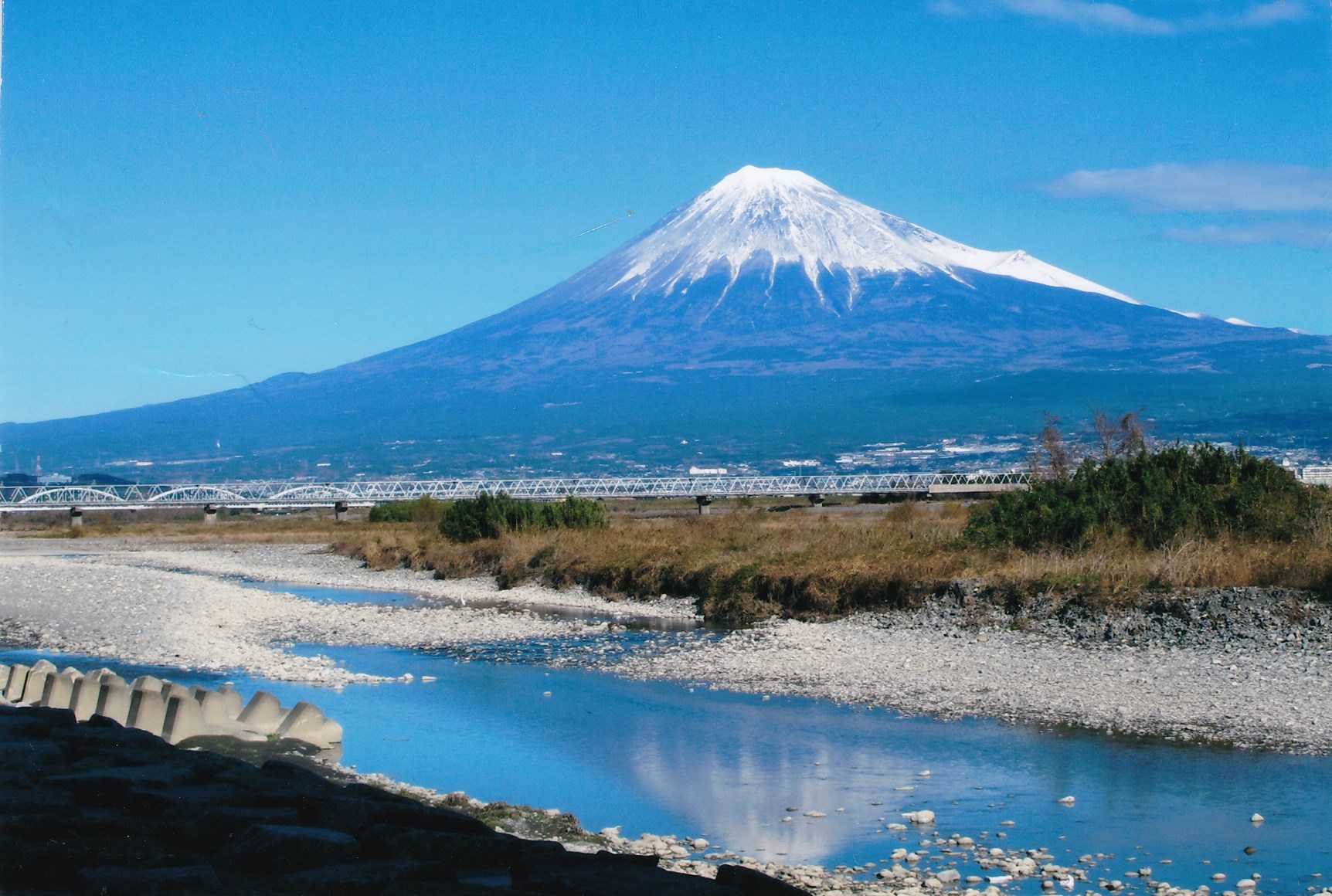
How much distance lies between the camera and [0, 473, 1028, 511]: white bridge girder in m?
71.9

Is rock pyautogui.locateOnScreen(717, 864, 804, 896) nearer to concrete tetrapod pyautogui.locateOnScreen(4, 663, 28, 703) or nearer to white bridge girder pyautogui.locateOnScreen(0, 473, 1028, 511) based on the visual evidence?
concrete tetrapod pyautogui.locateOnScreen(4, 663, 28, 703)

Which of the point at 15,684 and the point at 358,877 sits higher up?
the point at 358,877

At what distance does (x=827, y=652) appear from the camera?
18406 mm

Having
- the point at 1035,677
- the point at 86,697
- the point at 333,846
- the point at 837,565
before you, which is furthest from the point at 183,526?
the point at 333,846

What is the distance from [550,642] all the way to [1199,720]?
10704 mm

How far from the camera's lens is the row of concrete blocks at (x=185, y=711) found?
12352 millimetres

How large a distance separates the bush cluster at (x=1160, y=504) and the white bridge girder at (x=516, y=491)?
40877 millimetres

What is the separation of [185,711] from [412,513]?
46099 mm

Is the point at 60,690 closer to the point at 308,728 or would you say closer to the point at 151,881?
the point at 308,728

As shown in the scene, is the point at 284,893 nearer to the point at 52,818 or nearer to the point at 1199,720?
the point at 52,818

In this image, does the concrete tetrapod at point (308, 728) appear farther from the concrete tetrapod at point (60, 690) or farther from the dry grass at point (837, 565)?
the dry grass at point (837, 565)

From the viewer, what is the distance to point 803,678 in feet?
54.6

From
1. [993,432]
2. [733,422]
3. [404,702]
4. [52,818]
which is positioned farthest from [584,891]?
[733,422]

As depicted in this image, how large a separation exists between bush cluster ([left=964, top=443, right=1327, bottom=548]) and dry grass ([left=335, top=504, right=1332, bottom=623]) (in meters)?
0.58
